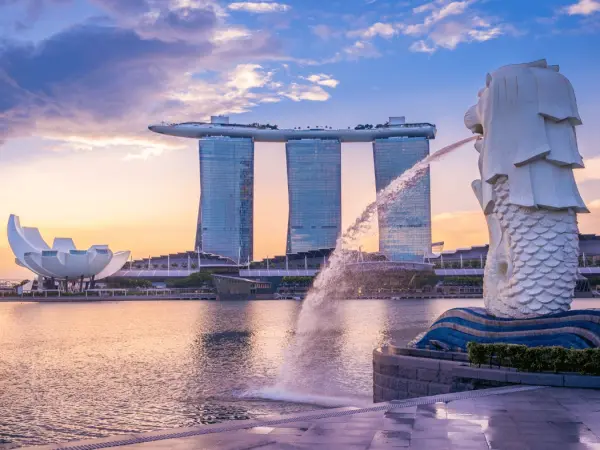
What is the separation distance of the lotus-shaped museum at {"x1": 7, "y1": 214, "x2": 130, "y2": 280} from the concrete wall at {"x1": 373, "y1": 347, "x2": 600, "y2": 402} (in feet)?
320

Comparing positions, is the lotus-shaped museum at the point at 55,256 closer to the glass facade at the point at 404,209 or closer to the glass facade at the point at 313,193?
the glass facade at the point at 313,193

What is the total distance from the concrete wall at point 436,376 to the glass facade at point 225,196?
124 m

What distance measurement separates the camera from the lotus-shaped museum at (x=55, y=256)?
354 ft

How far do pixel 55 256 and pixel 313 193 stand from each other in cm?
5213

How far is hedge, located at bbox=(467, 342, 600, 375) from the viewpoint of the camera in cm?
1270

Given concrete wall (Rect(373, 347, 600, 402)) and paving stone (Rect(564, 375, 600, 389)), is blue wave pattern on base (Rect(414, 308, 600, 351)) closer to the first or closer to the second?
concrete wall (Rect(373, 347, 600, 402))

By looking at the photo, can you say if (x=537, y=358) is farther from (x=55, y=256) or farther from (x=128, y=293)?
(x=128, y=293)

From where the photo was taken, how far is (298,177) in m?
141

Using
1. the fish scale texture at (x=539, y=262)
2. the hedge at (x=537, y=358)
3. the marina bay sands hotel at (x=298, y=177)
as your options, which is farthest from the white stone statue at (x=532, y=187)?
the marina bay sands hotel at (x=298, y=177)

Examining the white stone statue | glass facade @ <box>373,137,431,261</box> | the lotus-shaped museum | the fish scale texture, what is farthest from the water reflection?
glass facade @ <box>373,137,431,261</box>

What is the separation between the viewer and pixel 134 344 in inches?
1442

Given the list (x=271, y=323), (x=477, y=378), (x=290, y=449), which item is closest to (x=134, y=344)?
(x=271, y=323)

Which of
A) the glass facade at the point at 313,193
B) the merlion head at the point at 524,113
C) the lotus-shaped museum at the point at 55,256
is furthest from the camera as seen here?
the glass facade at the point at 313,193

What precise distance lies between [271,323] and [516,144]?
34.3 metres
